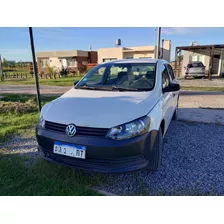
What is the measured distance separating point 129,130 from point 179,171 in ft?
3.93

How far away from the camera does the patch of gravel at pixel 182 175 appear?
246 centimetres

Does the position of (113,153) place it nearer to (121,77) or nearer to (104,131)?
(104,131)

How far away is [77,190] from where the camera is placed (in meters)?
2.42

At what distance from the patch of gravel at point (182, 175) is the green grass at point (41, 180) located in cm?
27

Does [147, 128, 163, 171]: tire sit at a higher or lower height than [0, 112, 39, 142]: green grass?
higher

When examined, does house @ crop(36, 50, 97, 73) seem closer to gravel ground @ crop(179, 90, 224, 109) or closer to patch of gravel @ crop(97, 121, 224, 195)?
gravel ground @ crop(179, 90, 224, 109)

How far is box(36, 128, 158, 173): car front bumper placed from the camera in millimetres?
2174

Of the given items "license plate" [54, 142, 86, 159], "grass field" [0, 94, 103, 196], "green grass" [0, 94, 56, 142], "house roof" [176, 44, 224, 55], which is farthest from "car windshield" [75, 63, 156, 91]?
"house roof" [176, 44, 224, 55]

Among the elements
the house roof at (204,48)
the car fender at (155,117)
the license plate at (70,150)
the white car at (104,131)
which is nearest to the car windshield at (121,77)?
the white car at (104,131)

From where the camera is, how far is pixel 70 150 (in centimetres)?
230

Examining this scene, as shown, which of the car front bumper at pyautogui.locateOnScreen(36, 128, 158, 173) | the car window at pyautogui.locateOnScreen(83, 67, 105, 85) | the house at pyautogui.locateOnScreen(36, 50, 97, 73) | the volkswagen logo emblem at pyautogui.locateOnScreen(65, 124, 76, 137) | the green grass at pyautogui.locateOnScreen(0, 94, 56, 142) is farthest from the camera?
the house at pyautogui.locateOnScreen(36, 50, 97, 73)

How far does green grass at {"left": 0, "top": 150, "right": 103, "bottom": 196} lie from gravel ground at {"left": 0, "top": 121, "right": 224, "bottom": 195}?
20 cm

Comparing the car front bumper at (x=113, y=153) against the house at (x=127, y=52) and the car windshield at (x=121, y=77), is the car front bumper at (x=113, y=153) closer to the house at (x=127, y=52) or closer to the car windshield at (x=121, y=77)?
the car windshield at (x=121, y=77)

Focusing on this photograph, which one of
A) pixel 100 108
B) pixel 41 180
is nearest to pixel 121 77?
pixel 100 108
